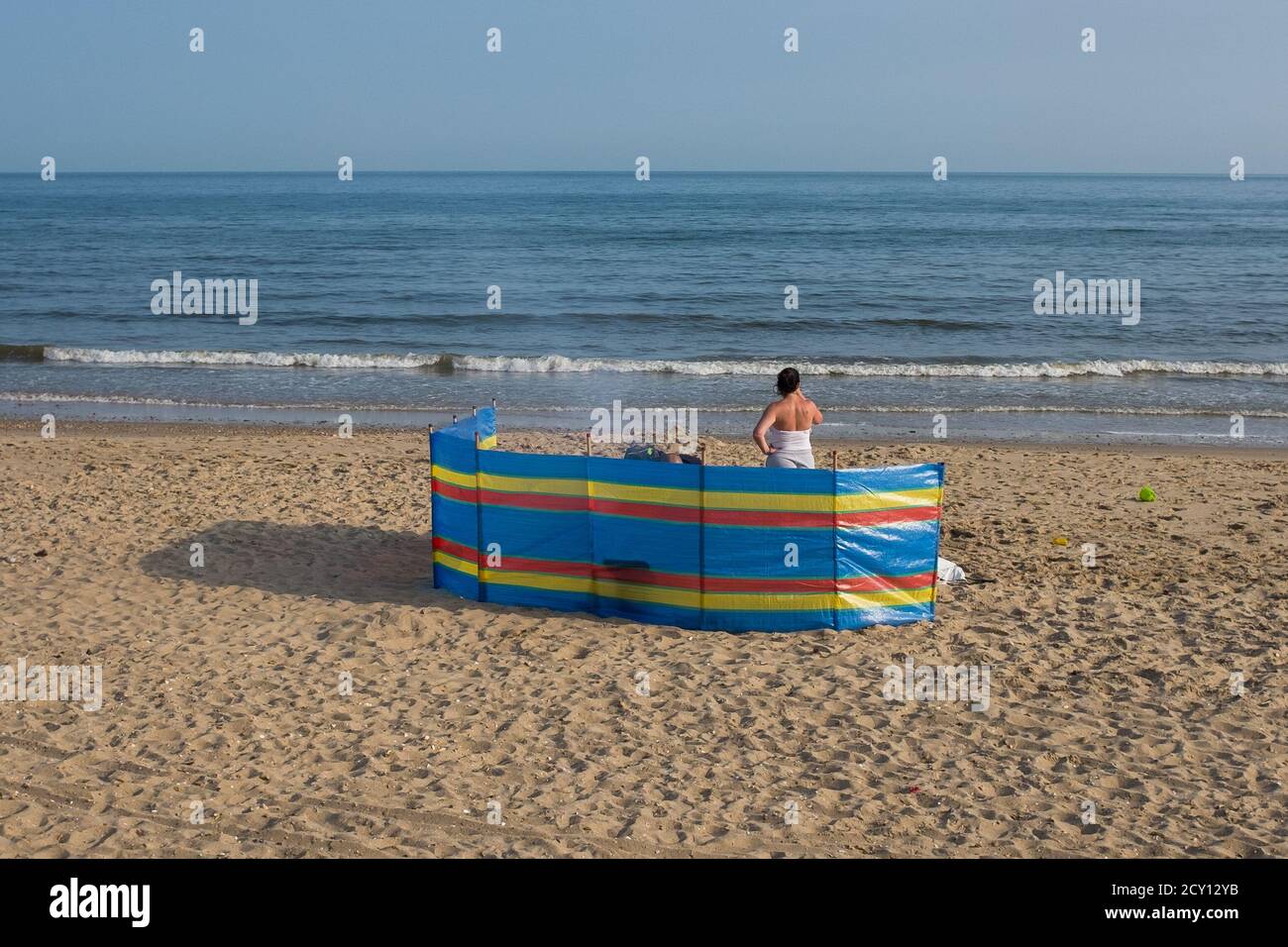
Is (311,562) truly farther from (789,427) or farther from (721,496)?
(789,427)

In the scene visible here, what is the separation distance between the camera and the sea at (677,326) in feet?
62.0

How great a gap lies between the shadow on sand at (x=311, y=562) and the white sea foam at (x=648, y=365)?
38.9 ft

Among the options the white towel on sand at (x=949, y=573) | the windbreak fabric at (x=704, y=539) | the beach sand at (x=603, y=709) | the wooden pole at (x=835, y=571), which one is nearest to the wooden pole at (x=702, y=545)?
the windbreak fabric at (x=704, y=539)

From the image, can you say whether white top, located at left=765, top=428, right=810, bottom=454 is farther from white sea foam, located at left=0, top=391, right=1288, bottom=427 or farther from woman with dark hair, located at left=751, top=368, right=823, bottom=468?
white sea foam, located at left=0, top=391, right=1288, bottom=427

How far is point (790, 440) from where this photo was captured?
29.8ft

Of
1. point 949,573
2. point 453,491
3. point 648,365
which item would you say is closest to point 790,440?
point 949,573

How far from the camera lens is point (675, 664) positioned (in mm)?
7895

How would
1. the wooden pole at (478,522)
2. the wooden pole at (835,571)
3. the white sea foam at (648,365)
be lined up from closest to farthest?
the wooden pole at (835,571) < the wooden pole at (478,522) < the white sea foam at (648,365)

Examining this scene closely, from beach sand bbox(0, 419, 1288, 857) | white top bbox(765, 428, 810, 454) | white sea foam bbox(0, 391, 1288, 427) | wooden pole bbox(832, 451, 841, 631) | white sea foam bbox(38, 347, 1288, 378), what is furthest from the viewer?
white sea foam bbox(38, 347, 1288, 378)

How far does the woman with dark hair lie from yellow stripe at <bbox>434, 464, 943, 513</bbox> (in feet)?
2.92

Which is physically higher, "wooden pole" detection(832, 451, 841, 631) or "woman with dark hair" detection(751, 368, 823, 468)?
"woman with dark hair" detection(751, 368, 823, 468)

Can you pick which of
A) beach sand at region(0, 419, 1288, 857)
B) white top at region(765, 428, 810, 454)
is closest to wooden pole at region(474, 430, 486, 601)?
beach sand at region(0, 419, 1288, 857)

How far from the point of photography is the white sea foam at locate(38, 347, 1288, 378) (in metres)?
21.8

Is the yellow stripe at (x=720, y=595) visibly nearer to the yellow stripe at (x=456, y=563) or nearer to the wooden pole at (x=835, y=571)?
the wooden pole at (x=835, y=571)
